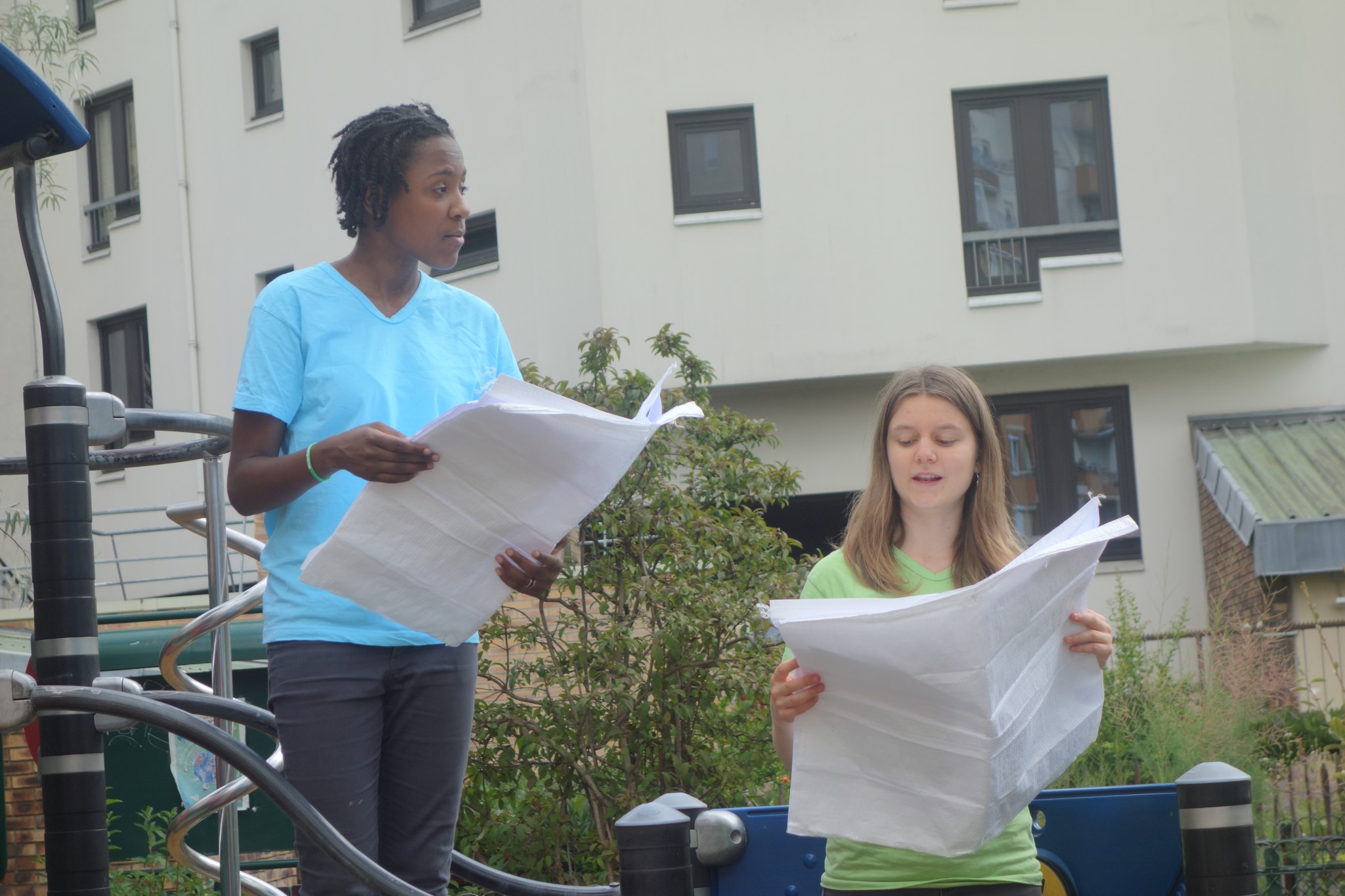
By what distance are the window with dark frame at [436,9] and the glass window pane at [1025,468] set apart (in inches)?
299

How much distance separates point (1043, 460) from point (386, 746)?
45.9 ft

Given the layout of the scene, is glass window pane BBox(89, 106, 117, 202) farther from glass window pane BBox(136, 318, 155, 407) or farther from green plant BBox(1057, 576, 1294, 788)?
green plant BBox(1057, 576, 1294, 788)

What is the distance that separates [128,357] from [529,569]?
1888cm

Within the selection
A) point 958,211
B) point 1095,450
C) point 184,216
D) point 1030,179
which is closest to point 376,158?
point 958,211

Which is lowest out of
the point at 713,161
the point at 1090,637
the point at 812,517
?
the point at 812,517

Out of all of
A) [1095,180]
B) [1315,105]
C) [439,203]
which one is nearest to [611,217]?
[1095,180]

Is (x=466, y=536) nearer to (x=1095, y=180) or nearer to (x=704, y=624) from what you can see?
(x=704, y=624)

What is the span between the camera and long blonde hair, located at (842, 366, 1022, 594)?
2.64m

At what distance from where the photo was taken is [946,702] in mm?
2066

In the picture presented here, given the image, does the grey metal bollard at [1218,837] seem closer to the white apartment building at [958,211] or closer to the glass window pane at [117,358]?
the white apartment building at [958,211]

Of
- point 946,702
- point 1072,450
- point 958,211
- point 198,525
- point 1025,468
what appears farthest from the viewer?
point 1025,468

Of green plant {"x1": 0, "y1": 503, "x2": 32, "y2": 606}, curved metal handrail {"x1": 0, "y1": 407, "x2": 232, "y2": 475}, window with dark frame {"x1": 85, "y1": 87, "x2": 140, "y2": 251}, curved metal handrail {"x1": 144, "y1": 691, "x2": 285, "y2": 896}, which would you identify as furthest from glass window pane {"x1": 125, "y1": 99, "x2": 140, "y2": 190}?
curved metal handrail {"x1": 144, "y1": 691, "x2": 285, "y2": 896}

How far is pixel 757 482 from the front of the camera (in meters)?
6.32

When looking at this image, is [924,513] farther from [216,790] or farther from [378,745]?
[216,790]
